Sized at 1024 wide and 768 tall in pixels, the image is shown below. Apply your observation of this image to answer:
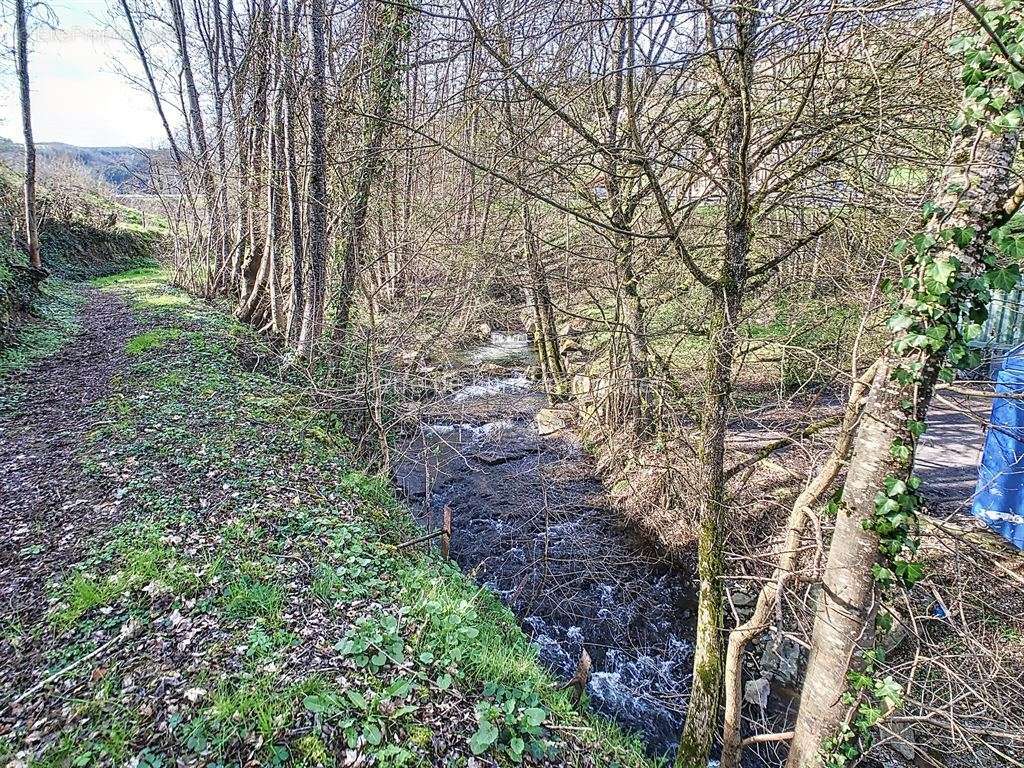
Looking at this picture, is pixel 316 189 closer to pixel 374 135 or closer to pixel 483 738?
pixel 374 135

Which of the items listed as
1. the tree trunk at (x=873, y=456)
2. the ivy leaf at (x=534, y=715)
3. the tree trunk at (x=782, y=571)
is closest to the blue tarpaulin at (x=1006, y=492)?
the tree trunk at (x=782, y=571)

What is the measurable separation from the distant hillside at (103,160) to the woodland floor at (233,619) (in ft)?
56.7

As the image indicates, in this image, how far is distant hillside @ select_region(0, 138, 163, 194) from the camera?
859 inches

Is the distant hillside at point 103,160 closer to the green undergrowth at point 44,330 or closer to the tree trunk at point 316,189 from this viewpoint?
the green undergrowth at point 44,330

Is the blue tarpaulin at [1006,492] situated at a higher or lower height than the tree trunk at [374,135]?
lower

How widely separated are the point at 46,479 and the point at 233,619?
149 inches

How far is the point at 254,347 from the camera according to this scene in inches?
459

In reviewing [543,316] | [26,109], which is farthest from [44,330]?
[543,316]

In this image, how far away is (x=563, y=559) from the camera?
24.5ft

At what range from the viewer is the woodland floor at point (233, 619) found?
9.81 ft

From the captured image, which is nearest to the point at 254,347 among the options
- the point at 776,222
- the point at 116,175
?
the point at 776,222

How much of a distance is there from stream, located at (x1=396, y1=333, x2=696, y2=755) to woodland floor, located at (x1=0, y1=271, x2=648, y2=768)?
2.94 ft

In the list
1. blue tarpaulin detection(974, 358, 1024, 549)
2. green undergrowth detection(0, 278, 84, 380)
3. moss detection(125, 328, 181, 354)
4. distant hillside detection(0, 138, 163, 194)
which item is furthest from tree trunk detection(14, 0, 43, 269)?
blue tarpaulin detection(974, 358, 1024, 549)

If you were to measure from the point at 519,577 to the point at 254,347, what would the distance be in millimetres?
8406
